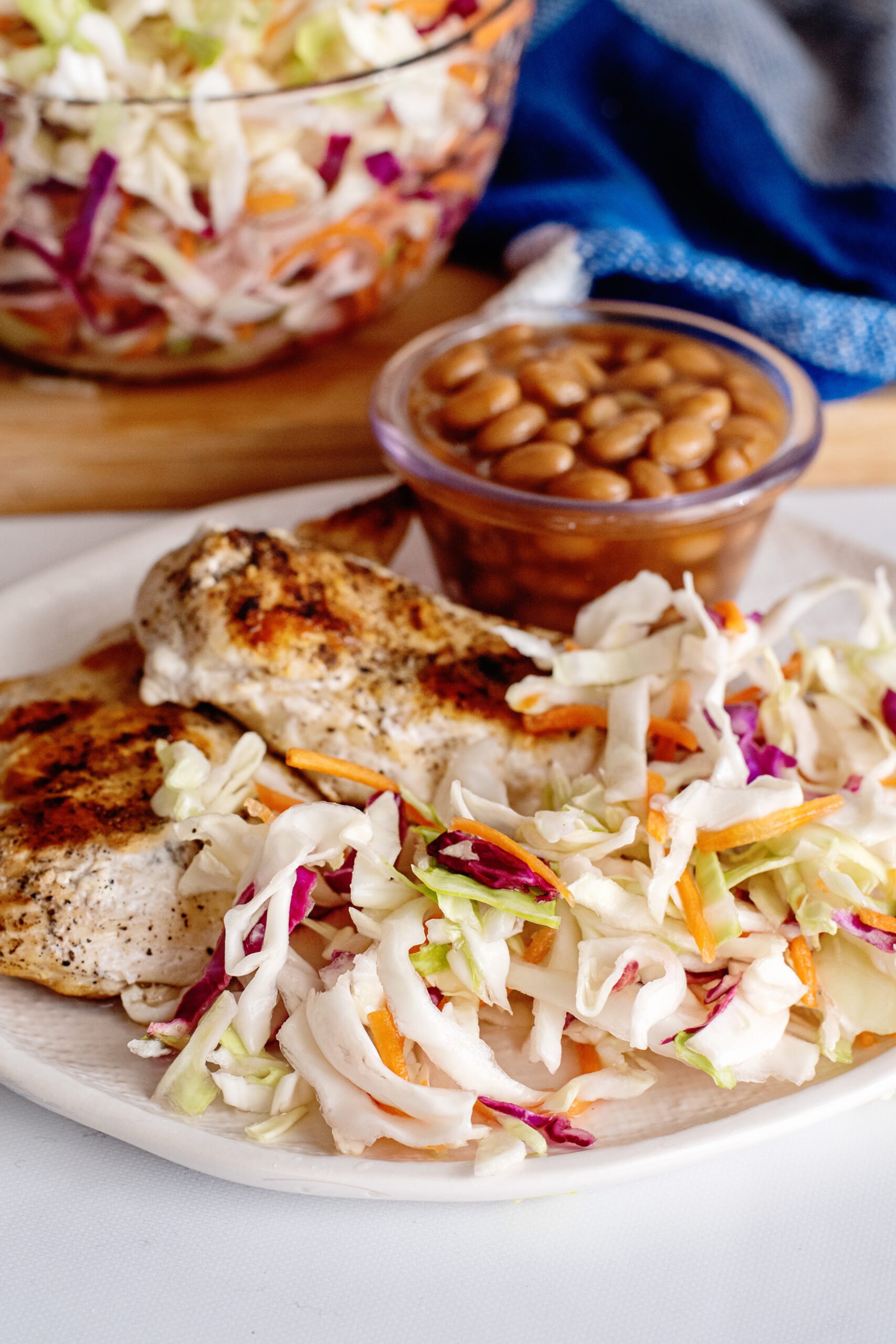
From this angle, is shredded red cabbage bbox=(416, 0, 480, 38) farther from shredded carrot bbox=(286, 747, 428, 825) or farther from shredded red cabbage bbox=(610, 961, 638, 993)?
shredded red cabbage bbox=(610, 961, 638, 993)

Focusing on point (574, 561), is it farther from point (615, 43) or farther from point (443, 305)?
point (615, 43)

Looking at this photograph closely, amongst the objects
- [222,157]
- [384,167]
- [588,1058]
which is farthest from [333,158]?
[588,1058]

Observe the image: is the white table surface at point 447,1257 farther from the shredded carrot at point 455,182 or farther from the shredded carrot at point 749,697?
the shredded carrot at point 455,182

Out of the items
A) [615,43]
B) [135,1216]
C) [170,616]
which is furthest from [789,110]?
[135,1216]

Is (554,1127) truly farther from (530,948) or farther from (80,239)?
(80,239)

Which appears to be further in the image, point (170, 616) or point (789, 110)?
point (789, 110)

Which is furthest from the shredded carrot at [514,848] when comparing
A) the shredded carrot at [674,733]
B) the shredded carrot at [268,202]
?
the shredded carrot at [268,202]

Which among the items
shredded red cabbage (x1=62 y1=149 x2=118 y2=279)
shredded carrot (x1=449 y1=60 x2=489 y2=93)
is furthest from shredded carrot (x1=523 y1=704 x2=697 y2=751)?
shredded carrot (x1=449 y1=60 x2=489 y2=93)
